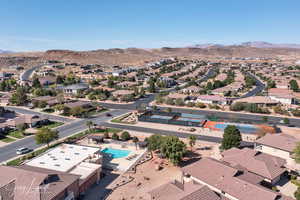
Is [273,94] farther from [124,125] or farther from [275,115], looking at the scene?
[124,125]

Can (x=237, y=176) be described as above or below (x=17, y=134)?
above

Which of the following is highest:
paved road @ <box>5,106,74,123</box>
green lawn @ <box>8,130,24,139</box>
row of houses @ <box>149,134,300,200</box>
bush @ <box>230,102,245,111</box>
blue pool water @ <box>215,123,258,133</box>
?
Answer: bush @ <box>230,102,245,111</box>

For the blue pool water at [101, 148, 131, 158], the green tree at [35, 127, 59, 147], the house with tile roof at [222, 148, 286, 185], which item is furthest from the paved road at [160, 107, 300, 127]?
the green tree at [35, 127, 59, 147]

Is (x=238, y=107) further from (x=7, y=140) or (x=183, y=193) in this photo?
(x=7, y=140)

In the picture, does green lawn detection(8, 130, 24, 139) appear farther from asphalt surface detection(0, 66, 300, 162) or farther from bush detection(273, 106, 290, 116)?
bush detection(273, 106, 290, 116)

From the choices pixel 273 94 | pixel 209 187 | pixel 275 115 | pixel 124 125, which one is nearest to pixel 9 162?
pixel 124 125

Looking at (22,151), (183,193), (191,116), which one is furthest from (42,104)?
(183,193)

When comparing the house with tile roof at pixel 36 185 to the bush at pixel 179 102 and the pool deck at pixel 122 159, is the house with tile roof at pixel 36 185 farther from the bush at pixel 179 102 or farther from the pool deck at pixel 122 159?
the bush at pixel 179 102

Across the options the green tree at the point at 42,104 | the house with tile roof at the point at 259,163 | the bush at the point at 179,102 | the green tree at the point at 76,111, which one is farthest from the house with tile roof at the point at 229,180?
the green tree at the point at 42,104
